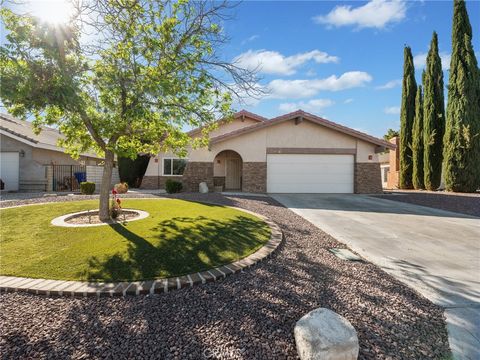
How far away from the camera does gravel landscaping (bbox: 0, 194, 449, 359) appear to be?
2.53 meters

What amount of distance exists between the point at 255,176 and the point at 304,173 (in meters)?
3.31

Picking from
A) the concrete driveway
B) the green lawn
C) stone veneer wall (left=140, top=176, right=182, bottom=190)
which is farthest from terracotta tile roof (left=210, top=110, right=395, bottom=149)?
the green lawn

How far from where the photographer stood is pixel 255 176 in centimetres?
1708

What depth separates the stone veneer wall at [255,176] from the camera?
17.1 metres

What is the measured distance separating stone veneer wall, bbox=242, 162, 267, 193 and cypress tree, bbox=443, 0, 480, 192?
14.6 meters

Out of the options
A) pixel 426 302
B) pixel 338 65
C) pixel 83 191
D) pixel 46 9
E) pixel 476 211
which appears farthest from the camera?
pixel 83 191

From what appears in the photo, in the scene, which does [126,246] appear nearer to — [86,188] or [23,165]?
[86,188]

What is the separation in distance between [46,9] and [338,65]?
12.1 m

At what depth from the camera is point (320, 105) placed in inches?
634

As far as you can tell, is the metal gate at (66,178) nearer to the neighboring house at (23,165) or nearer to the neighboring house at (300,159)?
the neighboring house at (23,165)

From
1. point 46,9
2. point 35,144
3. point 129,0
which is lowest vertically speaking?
point 35,144

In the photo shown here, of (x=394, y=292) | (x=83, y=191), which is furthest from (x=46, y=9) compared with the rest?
(x=83, y=191)

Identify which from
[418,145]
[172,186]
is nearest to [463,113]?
[418,145]

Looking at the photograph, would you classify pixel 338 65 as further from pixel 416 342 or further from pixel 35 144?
pixel 35 144
